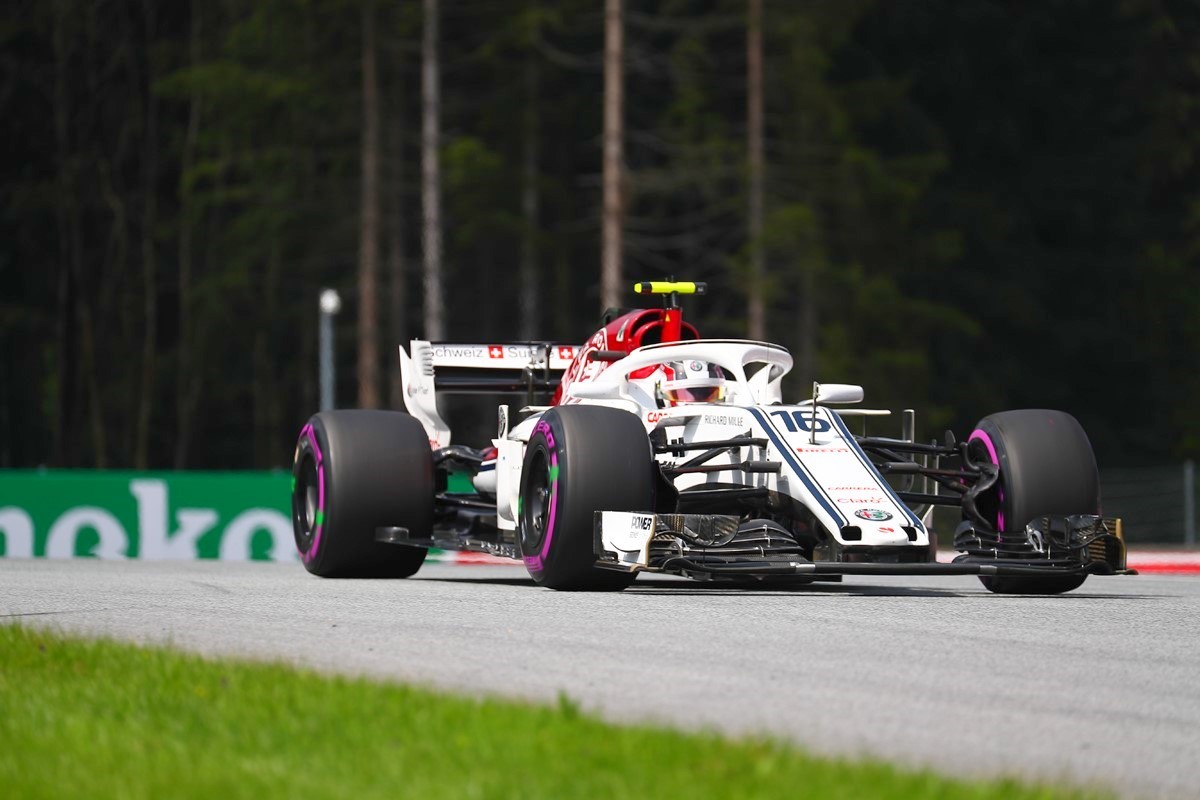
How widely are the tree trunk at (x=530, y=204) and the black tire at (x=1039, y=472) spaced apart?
33.2 metres

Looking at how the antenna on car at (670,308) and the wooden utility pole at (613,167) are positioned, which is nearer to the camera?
the antenna on car at (670,308)

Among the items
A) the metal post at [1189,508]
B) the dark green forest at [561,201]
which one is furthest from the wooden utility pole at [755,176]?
the metal post at [1189,508]

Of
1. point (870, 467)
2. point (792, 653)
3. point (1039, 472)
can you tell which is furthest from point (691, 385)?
point (792, 653)

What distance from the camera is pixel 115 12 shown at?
56406mm

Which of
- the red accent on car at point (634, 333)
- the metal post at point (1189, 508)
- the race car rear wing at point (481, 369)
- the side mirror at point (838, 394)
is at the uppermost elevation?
the red accent on car at point (634, 333)

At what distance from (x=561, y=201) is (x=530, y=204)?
205 centimetres

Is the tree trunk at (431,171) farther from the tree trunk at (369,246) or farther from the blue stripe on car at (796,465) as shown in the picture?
the blue stripe on car at (796,465)

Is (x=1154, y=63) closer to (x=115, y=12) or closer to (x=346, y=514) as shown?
(x=115, y=12)

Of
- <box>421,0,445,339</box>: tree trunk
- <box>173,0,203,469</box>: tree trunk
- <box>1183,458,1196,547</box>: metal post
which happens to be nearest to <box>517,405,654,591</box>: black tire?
<box>1183,458,1196,547</box>: metal post

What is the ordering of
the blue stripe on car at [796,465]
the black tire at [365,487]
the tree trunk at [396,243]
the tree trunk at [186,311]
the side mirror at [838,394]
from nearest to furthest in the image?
1. the blue stripe on car at [796,465]
2. the side mirror at [838,394]
3. the black tire at [365,487]
4. the tree trunk at [396,243]
5. the tree trunk at [186,311]

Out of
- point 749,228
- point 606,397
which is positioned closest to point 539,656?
point 606,397

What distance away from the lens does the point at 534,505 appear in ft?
40.3

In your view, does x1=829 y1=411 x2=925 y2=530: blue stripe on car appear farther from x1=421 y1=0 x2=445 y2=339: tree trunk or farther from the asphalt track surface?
x1=421 y1=0 x2=445 y2=339: tree trunk

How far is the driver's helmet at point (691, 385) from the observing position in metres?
13.1
